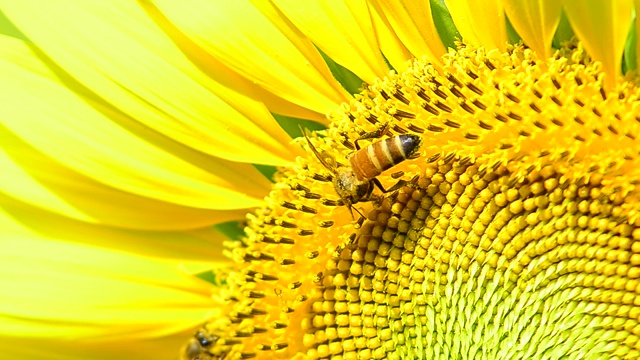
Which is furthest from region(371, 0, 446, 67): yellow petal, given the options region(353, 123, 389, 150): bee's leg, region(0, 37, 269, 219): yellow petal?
region(0, 37, 269, 219): yellow petal

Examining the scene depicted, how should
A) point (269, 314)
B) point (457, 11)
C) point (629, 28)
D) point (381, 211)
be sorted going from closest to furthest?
point (629, 28)
point (457, 11)
point (381, 211)
point (269, 314)

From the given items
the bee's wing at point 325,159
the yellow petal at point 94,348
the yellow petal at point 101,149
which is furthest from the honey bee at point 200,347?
the bee's wing at point 325,159

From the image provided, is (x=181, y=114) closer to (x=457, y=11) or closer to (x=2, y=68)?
(x=2, y=68)

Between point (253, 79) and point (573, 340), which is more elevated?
point (253, 79)

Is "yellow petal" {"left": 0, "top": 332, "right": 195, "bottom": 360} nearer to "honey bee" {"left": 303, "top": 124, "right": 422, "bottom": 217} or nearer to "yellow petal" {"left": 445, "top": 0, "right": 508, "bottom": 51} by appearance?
"honey bee" {"left": 303, "top": 124, "right": 422, "bottom": 217}

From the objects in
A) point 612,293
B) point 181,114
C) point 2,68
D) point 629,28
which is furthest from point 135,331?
point 629,28

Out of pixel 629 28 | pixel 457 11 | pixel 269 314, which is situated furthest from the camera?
pixel 269 314

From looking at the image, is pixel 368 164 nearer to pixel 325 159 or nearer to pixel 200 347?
pixel 325 159
